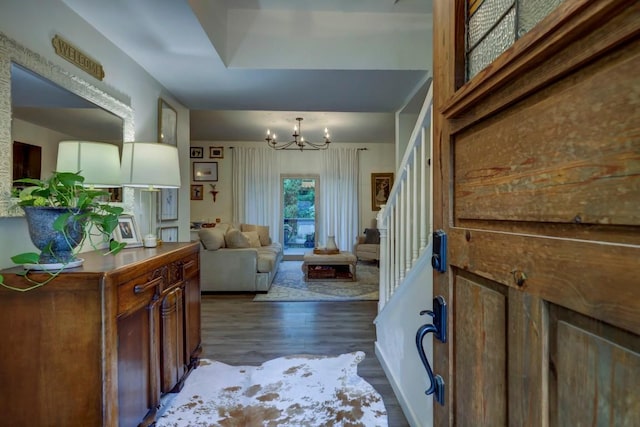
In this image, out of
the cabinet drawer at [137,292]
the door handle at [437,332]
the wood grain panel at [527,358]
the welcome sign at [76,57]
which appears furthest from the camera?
the welcome sign at [76,57]

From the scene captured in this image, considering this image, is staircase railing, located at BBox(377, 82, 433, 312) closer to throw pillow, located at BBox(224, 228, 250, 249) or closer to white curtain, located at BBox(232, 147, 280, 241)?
throw pillow, located at BBox(224, 228, 250, 249)

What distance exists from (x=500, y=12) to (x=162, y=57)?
8.58 ft

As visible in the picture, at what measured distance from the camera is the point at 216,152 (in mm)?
7777

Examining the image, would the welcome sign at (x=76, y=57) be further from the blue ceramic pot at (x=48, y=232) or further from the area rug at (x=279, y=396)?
the area rug at (x=279, y=396)

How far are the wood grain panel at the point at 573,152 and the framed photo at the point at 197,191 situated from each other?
7817 mm

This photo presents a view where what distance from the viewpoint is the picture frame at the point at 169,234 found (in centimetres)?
329

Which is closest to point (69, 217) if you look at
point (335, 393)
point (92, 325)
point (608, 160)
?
point (92, 325)

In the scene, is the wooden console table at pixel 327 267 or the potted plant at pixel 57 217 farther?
the wooden console table at pixel 327 267

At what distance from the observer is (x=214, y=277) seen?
4602 millimetres

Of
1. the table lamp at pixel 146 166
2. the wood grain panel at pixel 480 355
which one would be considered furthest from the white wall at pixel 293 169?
the wood grain panel at pixel 480 355

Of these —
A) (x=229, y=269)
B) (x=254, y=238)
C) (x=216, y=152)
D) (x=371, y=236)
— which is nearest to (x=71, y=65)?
(x=229, y=269)

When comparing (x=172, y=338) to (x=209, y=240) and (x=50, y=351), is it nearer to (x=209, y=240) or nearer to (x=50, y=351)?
(x=50, y=351)

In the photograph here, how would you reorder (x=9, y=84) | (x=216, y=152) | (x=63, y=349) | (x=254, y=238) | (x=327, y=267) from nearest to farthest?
(x=63, y=349)
(x=9, y=84)
(x=327, y=267)
(x=254, y=238)
(x=216, y=152)

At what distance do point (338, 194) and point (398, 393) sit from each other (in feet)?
19.8
